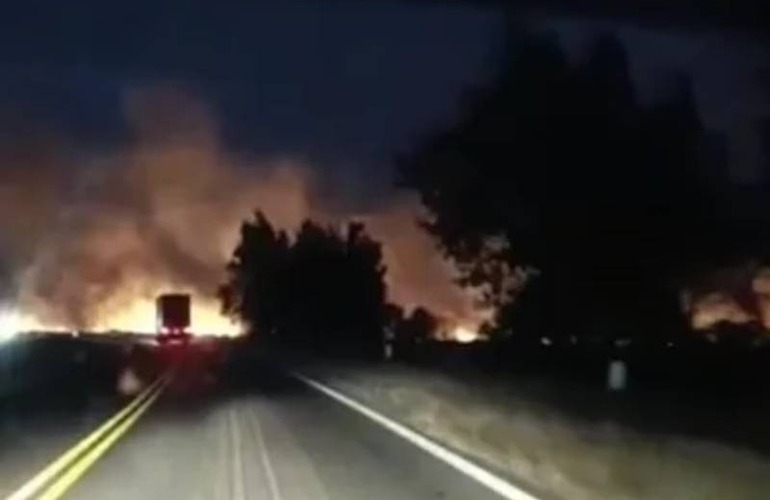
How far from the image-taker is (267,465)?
20.9m

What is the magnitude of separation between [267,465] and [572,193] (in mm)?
50162

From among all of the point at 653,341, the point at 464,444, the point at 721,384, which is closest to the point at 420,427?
the point at 464,444

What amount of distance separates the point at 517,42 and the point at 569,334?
12.7m

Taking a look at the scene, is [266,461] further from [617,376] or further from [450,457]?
[617,376]

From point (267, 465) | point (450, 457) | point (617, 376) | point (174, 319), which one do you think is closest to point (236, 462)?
point (267, 465)

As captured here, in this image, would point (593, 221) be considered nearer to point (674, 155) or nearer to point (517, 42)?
point (674, 155)

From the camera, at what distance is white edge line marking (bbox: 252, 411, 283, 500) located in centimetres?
1733

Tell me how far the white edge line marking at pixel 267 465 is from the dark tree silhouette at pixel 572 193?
39.8 metres

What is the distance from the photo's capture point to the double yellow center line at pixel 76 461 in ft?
59.7

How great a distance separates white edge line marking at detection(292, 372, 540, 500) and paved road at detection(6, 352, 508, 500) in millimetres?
178

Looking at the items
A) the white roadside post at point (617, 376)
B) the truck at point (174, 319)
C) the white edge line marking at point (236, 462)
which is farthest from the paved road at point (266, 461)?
the truck at point (174, 319)

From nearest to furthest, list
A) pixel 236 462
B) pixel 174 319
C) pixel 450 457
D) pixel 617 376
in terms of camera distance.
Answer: pixel 236 462 → pixel 450 457 → pixel 617 376 → pixel 174 319

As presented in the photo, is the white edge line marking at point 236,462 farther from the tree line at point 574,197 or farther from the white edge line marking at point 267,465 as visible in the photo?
the tree line at point 574,197

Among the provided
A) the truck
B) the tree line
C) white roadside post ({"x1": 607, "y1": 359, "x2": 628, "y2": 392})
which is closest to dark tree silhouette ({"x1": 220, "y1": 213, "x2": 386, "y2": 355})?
the truck
